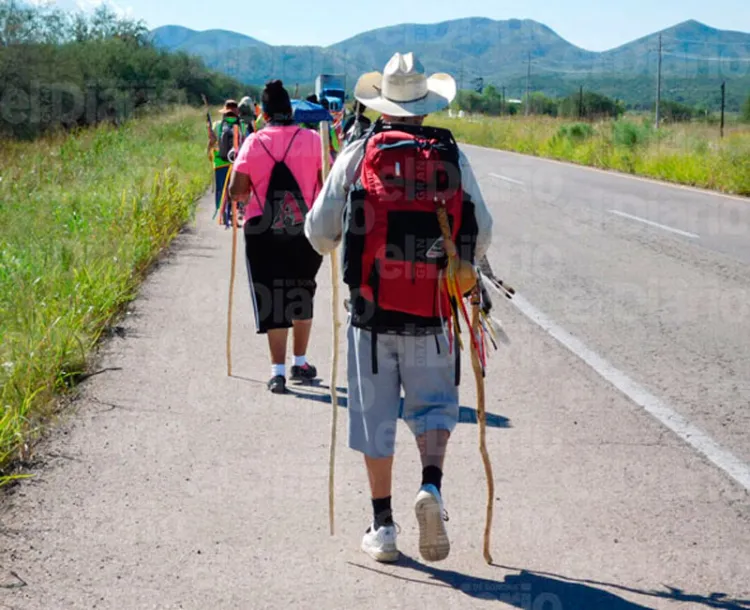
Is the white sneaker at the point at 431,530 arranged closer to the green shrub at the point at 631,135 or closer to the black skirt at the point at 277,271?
the black skirt at the point at 277,271

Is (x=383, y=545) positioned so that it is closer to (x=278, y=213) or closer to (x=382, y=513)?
(x=382, y=513)

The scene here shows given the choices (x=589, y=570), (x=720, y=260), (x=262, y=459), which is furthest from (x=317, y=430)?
(x=720, y=260)

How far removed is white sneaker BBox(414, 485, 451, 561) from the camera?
3.92 m

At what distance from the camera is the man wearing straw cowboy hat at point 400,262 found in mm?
3941

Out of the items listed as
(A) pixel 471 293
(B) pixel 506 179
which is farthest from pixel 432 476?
(B) pixel 506 179

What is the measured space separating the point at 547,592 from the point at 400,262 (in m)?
1.25

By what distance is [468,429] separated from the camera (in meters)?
5.96

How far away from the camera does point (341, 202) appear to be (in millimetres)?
4160

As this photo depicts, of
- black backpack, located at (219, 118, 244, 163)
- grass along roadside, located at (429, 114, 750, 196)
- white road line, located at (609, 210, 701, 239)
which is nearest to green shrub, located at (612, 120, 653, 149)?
grass along roadside, located at (429, 114, 750, 196)

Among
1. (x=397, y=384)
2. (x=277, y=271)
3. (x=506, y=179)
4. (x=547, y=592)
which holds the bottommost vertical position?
(x=547, y=592)

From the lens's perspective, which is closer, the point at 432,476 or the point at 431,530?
the point at 431,530

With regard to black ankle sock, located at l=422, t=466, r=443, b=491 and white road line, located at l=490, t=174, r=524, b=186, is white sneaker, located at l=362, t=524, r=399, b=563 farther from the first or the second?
white road line, located at l=490, t=174, r=524, b=186

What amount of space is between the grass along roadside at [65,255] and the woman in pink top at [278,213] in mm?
1284

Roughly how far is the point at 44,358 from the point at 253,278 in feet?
4.44
